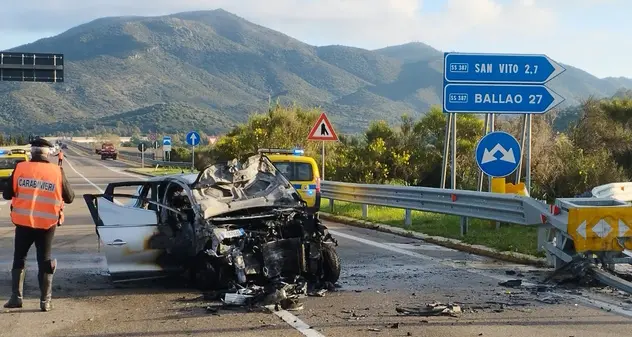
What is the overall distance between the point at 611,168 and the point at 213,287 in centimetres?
1650

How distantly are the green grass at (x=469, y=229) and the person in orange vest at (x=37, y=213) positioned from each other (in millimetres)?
6886

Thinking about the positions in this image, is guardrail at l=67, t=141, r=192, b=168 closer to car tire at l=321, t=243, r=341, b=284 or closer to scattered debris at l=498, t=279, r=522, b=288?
car tire at l=321, t=243, r=341, b=284

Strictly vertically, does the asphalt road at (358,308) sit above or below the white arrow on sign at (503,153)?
below

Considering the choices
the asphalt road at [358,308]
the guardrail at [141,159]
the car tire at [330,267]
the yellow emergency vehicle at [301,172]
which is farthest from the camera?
the guardrail at [141,159]

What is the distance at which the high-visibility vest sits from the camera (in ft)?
27.4

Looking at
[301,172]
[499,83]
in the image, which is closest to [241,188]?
[499,83]

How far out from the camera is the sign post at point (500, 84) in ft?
Result: 50.2

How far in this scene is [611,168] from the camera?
75.6 ft

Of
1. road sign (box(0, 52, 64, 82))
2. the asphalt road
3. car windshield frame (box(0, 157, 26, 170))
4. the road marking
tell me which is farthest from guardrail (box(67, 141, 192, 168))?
the asphalt road

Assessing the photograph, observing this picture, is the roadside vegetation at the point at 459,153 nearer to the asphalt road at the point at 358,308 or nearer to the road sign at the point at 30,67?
the asphalt road at the point at 358,308

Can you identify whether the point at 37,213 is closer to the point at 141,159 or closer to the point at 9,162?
the point at 9,162

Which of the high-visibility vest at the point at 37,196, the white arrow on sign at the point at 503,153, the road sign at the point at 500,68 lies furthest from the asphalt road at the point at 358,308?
the road sign at the point at 500,68

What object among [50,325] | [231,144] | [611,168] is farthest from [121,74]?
[50,325]

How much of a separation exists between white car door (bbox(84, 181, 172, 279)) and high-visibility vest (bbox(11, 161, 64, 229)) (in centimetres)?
128
